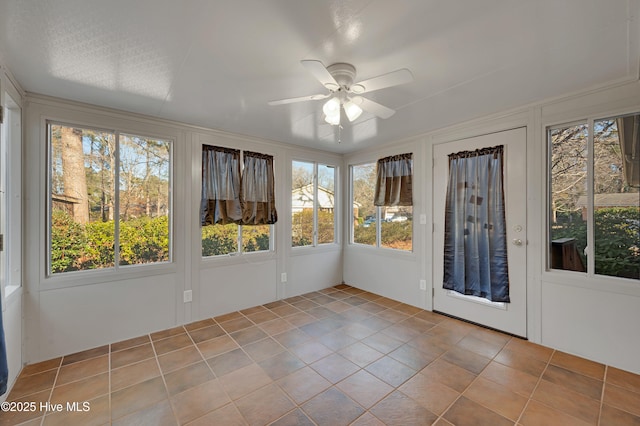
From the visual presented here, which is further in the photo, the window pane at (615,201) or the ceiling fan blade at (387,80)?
the window pane at (615,201)

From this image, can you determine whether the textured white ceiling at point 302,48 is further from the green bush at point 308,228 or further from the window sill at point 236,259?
the green bush at point 308,228

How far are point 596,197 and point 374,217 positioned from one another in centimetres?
248

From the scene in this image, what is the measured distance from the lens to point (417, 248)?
12.0ft

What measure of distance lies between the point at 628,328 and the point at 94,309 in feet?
15.2

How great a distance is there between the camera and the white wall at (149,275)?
2.39 meters

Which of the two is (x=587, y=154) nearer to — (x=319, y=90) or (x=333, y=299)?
(x=319, y=90)

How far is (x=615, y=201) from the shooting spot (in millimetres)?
2275

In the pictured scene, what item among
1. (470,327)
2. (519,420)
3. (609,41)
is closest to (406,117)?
(609,41)

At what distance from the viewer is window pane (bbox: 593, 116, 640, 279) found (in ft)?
7.23

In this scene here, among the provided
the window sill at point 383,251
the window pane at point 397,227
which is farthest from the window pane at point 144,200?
the window pane at point 397,227

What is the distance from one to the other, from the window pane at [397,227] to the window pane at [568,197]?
154cm

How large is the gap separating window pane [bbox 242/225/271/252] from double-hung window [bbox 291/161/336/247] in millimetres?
425

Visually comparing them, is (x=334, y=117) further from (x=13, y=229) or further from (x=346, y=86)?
(x=13, y=229)

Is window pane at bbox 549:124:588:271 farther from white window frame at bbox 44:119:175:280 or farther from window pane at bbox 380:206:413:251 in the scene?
white window frame at bbox 44:119:175:280
